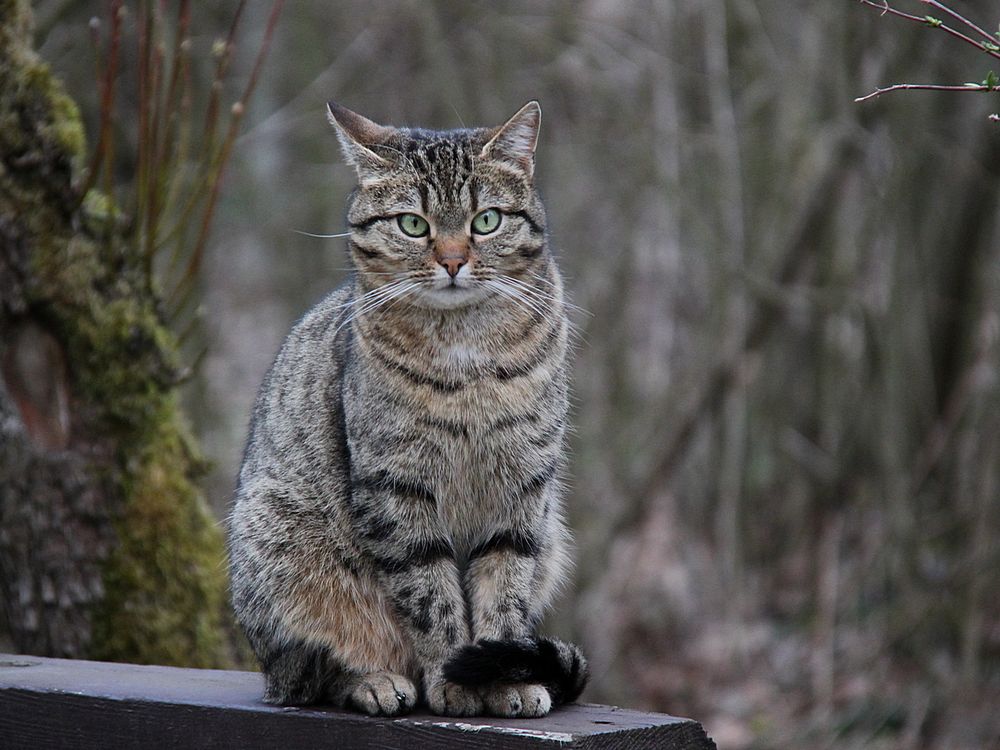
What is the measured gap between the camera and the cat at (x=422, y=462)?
257cm

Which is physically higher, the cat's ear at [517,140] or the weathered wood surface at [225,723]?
the cat's ear at [517,140]

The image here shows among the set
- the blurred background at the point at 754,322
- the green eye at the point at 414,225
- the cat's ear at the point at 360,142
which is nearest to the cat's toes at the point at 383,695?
the green eye at the point at 414,225

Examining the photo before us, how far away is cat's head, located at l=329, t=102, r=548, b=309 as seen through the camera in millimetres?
2629

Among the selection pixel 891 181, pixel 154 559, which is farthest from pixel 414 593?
pixel 891 181

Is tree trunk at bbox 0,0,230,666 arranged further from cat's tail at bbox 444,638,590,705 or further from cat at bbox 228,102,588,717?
cat's tail at bbox 444,638,590,705

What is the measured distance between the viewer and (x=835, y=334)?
6.46 metres

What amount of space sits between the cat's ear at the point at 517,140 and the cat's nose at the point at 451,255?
0.25 meters

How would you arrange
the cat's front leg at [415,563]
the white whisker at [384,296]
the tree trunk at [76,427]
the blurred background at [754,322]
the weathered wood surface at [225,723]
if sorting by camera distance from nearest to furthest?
the weathered wood surface at [225,723], the cat's front leg at [415,563], the white whisker at [384,296], the tree trunk at [76,427], the blurred background at [754,322]

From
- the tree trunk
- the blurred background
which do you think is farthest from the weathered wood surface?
the blurred background

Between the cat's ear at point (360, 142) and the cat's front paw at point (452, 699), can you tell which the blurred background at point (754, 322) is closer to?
the cat's ear at point (360, 142)

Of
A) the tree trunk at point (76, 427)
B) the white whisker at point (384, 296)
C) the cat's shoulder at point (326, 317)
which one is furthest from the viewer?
the tree trunk at point (76, 427)

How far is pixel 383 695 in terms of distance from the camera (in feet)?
8.17

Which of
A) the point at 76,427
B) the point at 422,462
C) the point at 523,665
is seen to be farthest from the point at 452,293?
the point at 76,427

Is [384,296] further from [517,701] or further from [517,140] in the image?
[517,701]
